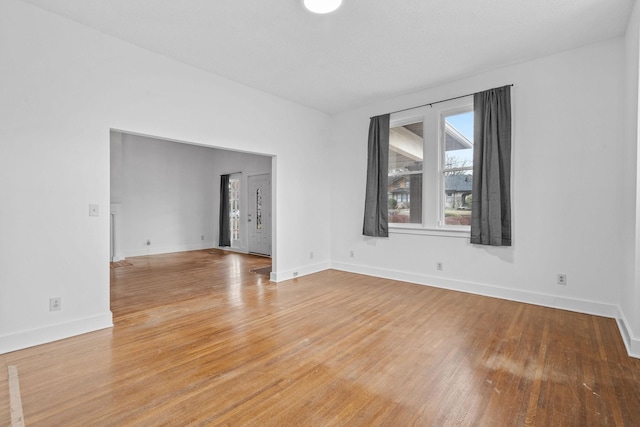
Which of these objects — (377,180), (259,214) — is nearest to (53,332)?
(377,180)

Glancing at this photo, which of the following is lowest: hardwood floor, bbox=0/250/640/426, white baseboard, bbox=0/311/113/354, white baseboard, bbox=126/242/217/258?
hardwood floor, bbox=0/250/640/426

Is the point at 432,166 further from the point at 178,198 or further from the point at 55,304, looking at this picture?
the point at 178,198

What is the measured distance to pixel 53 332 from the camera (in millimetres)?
2846

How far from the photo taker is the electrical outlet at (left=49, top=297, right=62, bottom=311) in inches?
113

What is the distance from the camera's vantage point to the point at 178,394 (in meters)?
2.03

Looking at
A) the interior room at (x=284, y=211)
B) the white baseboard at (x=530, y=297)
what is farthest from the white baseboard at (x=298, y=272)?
the white baseboard at (x=530, y=297)

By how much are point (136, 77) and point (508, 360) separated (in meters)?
4.51

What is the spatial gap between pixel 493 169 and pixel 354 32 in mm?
2435

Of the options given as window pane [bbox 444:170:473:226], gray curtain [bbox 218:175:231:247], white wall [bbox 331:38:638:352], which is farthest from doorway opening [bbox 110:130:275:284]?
white wall [bbox 331:38:638:352]

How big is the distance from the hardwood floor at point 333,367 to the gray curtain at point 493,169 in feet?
3.07

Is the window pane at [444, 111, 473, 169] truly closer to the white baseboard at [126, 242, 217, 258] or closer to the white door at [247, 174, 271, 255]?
the white door at [247, 174, 271, 255]

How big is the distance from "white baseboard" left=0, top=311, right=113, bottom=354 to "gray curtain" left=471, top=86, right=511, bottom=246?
14.8 ft

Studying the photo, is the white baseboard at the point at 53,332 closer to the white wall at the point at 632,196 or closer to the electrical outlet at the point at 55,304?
the electrical outlet at the point at 55,304

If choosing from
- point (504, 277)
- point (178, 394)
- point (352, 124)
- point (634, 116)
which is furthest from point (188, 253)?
point (634, 116)
